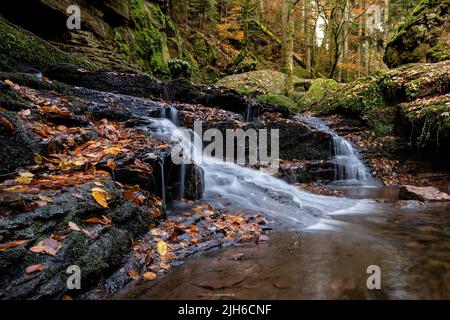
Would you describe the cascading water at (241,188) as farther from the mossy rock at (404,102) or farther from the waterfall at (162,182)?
the mossy rock at (404,102)

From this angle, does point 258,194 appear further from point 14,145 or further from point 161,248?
point 14,145

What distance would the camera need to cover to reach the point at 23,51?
7.52 metres

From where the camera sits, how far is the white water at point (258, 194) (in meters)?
5.14

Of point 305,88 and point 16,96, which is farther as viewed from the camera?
point 305,88

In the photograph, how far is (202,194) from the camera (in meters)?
5.49

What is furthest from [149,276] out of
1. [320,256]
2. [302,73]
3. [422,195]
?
[302,73]

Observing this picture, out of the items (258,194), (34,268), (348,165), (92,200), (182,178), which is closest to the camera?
(34,268)

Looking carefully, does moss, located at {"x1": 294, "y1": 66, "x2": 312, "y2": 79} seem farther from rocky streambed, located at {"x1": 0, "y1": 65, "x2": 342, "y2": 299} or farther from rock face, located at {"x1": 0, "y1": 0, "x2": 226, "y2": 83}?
rocky streambed, located at {"x1": 0, "y1": 65, "x2": 342, "y2": 299}

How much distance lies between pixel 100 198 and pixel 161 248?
864 mm

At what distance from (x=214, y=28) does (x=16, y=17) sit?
16.4 metres

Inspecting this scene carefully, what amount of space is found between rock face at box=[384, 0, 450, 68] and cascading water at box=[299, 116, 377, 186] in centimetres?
603

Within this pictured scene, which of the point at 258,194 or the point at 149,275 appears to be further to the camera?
the point at 258,194
